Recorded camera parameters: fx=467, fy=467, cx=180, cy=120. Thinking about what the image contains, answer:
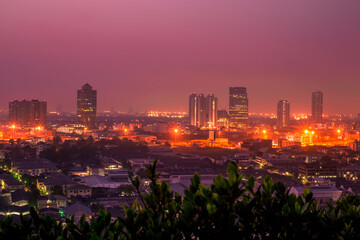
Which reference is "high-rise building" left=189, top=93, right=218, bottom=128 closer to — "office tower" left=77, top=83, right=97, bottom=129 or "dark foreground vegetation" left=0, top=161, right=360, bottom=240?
"office tower" left=77, top=83, right=97, bottom=129

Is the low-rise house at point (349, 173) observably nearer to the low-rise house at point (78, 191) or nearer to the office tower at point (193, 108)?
the low-rise house at point (78, 191)

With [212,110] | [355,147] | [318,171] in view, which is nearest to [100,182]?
[318,171]

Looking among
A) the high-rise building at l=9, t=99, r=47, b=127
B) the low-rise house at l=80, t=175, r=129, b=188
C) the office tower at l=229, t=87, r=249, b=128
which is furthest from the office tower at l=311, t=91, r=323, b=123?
the low-rise house at l=80, t=175, r=129, b=188

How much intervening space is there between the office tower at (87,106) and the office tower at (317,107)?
24.0 meters

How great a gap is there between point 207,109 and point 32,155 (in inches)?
1088

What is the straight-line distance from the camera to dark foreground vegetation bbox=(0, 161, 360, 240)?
1.27 m

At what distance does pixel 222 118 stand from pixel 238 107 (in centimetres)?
178

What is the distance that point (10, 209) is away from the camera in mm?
7098

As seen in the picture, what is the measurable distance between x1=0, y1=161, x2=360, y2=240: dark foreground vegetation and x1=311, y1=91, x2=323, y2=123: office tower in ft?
160

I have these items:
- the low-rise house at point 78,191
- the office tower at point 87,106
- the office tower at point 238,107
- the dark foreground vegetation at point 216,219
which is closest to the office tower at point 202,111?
the office tower at point 238,107

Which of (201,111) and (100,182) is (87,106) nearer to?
(201,111)

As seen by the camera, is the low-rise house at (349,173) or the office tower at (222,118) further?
the office tower at (222,118)

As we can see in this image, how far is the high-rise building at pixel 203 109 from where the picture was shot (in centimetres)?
4356

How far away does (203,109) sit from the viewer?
43875 millimetres
